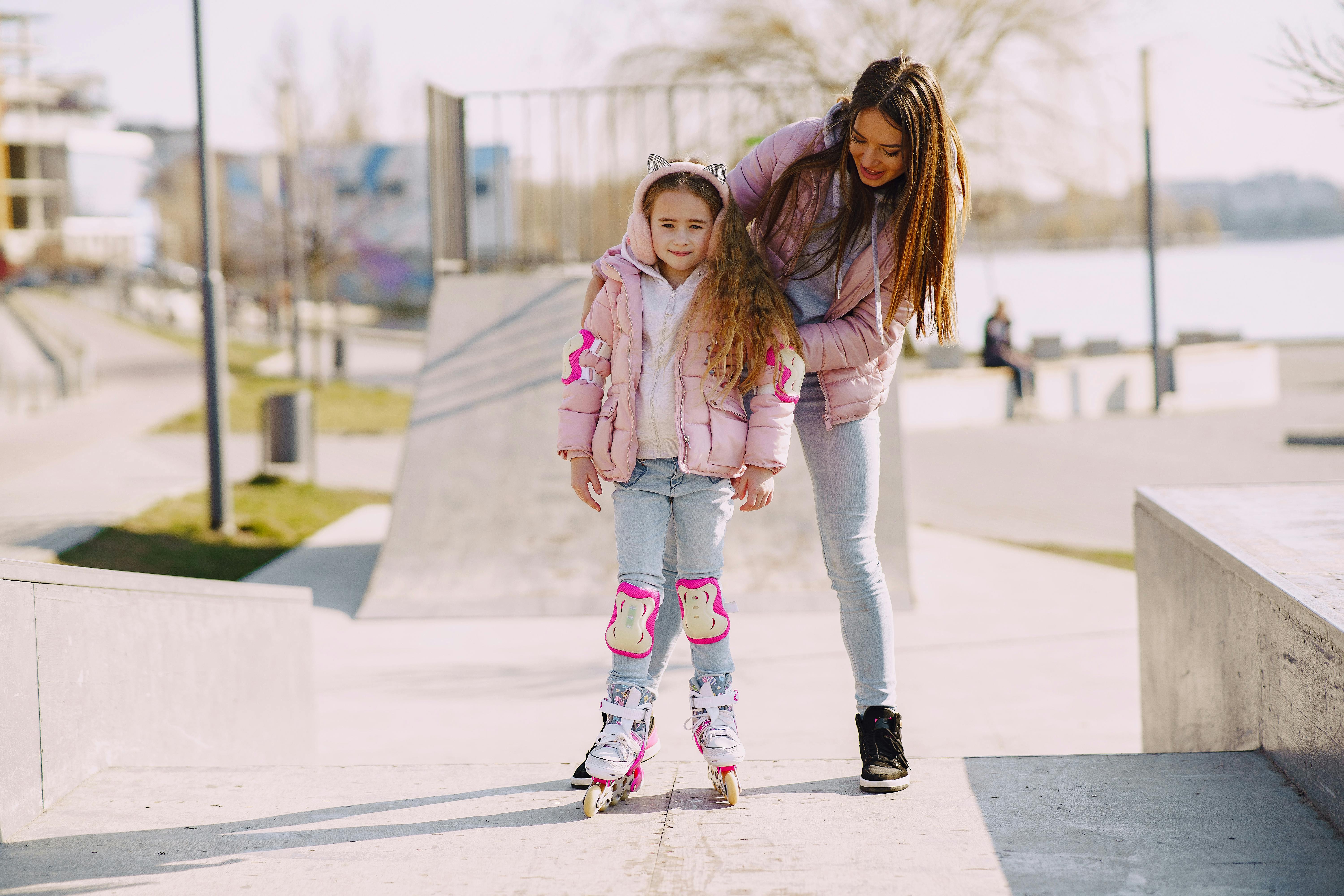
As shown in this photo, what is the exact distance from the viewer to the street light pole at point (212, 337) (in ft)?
30.0

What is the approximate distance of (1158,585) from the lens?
415 cm

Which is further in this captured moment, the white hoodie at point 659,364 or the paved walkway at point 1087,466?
the paved walkway at point 1087,466

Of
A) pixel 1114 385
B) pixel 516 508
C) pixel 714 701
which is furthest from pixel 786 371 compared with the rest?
pixel 1114 385

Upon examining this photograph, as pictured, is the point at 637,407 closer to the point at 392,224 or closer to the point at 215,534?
the point at 215,534

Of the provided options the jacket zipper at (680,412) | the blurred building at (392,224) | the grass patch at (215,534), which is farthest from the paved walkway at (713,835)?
the blurred building at (392,224)

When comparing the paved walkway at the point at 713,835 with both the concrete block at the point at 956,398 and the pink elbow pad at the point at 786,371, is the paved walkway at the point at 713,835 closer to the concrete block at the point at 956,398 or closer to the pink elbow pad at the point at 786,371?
the pink elbow pad at the point at 786,371

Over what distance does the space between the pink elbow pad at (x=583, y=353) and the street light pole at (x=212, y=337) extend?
281 inches

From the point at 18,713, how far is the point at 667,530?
1.58 meters

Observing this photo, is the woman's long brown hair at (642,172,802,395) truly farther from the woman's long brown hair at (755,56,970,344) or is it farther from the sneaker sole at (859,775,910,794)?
the sneaker sole at (859,775,910,794)

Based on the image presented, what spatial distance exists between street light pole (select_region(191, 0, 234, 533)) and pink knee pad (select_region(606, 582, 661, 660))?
285 inches

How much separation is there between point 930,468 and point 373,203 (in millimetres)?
24296

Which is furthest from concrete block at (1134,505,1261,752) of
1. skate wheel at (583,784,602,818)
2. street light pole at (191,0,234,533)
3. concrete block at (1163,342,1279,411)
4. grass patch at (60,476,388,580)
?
concrete block at (1163,342,1279,411)

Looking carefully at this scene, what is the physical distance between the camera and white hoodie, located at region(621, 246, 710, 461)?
108 inches

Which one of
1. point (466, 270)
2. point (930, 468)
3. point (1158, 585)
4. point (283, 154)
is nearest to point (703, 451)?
point (1158, 585)
